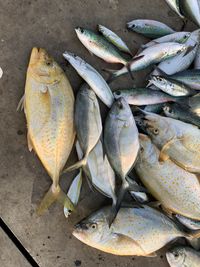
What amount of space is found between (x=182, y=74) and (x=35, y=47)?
1052mm

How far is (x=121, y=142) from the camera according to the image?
283 centimetres

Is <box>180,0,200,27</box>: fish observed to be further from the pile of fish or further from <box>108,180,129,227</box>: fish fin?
<box>108,180,129,227</box>: fish fin

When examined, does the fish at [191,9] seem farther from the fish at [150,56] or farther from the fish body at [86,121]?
the fish body at [86,121]

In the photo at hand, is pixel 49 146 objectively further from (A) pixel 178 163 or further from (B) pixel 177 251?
(B) pixel 177 251

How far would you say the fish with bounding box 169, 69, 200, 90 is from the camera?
3070 millimetres

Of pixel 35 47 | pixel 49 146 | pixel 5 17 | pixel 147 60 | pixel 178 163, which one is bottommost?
pixel 178 163

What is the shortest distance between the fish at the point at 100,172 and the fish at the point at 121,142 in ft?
0.18

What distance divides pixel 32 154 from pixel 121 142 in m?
0.62

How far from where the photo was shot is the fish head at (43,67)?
2.80m

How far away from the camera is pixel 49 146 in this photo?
9.06 ft

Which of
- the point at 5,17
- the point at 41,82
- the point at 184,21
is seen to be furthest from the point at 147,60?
the point at 5,17

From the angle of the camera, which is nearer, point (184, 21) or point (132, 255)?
point (132, 255)

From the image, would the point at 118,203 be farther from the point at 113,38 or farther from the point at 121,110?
the point at 113,38

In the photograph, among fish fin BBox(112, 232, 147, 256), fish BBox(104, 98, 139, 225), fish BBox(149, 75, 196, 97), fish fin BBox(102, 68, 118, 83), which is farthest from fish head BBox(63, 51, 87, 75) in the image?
fish fin BBox(112, 232, 147, 256)
